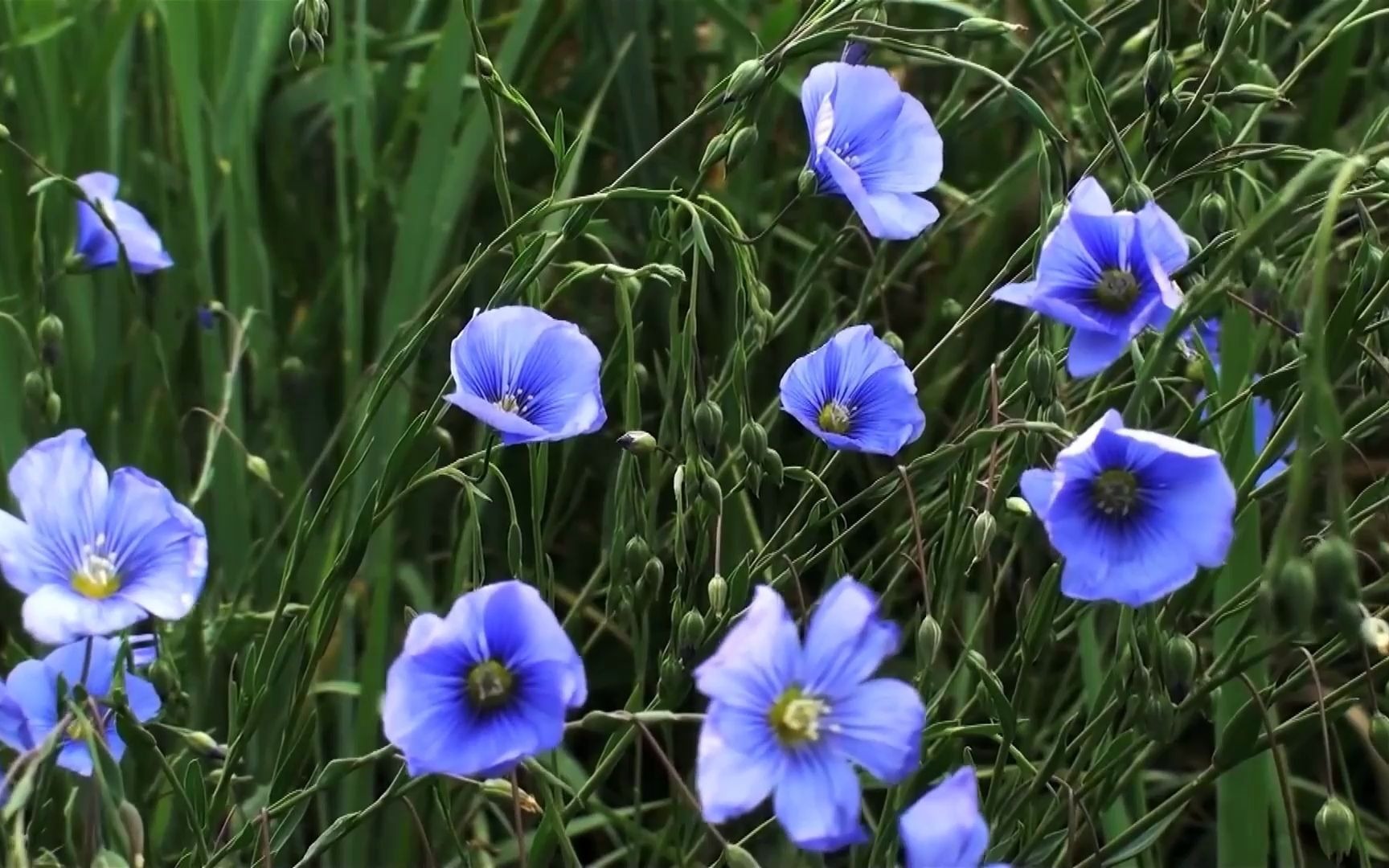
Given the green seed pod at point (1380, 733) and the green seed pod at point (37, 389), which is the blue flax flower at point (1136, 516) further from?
the green seed pod at point (37, 389)

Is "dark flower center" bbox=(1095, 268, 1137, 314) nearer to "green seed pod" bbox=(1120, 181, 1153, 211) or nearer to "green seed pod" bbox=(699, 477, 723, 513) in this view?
"green seed pod" bbox=(1120, 181, 1153, 211)

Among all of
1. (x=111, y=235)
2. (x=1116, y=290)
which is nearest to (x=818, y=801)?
(x=1116, y=290)

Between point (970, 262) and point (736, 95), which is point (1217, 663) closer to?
point (736, 95)

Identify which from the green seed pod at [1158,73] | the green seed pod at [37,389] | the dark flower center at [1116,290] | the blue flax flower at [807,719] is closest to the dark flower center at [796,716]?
the blue flax flower at [807,719]

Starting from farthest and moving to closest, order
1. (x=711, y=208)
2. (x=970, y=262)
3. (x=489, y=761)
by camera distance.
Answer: (x=970, y=262) < (x=711, y=208) < (x=489, y=761)

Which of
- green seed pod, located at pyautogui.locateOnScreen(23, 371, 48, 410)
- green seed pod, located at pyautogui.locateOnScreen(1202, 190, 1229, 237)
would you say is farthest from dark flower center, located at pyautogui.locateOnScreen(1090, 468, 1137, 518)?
green seed pod, located at pyautogui.locateOnScreen(23, 371, 48, 410)

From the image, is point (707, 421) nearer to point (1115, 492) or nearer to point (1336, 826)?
point (1115, 492)

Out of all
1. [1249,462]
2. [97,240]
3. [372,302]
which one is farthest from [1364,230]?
[372,302]
